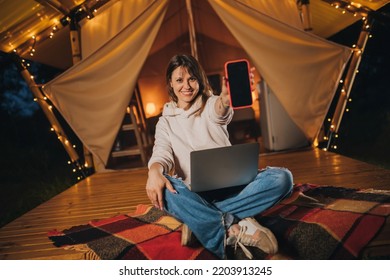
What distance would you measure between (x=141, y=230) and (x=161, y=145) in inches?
15.8

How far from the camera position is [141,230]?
4.60 feet

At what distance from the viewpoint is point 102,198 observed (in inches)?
87.3

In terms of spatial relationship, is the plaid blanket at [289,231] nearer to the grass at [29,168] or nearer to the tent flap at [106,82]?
the grass at [29,168]

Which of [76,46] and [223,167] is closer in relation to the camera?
[223,167]

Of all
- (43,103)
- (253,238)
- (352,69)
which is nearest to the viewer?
(253,238)

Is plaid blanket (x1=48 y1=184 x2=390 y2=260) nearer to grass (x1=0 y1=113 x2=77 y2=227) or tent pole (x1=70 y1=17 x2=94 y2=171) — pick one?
grass (x1=0 y1=113 x2=77 y2=227)

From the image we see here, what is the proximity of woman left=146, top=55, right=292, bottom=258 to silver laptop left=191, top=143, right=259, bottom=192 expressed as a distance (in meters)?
0.04

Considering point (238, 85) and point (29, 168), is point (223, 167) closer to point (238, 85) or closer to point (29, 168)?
point (238, 85)

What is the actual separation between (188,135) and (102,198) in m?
1.16

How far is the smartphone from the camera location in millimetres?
1106

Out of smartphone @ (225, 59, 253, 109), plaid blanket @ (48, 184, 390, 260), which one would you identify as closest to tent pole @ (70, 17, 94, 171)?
plaid blanket @ (48, 184, 390, 260)

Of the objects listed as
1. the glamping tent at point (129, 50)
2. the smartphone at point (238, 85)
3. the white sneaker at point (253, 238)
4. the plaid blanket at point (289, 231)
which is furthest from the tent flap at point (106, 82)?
the white sneaker at point (253, 238)

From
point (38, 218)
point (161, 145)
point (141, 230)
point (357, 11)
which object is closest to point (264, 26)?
point (357, 11)

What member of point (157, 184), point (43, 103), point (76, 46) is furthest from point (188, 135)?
point (76, 46)
